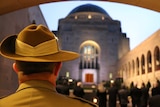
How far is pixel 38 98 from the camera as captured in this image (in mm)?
1293

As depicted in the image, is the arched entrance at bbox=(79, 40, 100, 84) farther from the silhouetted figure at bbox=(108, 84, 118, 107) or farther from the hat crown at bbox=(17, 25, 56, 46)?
the hat crown at bbox=(17, 25, 56, 46)

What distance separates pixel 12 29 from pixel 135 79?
19.0m

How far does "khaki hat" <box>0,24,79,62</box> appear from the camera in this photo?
1.37 meters

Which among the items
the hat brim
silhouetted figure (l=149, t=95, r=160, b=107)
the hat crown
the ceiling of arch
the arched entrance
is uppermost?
the arched entrance

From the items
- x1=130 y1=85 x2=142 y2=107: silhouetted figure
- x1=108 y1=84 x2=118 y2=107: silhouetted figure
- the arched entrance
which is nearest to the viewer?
x1=108 y1=84 x2=118 y2=107: silhouetted figure

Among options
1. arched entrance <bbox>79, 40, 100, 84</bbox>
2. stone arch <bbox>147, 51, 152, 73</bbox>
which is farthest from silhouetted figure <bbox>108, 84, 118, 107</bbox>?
arched entrance <bbox>79, 40, 100, 84</bbox>

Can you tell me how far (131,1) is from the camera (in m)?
8.28

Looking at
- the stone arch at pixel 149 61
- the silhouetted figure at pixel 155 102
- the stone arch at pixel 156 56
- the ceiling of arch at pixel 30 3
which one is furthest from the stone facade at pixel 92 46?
the silhouetted figure at pixel 155 102

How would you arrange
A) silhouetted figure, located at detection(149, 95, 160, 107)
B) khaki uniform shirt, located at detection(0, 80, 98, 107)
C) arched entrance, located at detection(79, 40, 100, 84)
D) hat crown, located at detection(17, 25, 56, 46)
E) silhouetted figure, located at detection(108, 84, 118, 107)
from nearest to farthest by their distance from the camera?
1. khaki uniform shirt, located at detection(0, 80, 98, 107)
2. hat crown, located at detection(17, 25, 56, 46)
3. silhouetted figure, located at detection(149, 95, 160, 107)
4. silhouetted figure, located at detection(108, 84, 118, 107)
5. arched entrance, located at detection(79, 40, 100, 84)

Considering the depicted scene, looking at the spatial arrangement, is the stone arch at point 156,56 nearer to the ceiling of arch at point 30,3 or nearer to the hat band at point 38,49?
the ceiling of arch at point 30,3

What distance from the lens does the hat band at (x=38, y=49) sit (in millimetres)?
1377

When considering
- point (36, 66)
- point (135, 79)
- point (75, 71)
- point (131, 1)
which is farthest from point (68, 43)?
point (36, 66)

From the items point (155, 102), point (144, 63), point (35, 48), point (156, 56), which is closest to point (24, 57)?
point (35, 48)

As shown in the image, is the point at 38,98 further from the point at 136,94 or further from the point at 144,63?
the point at 144,63
